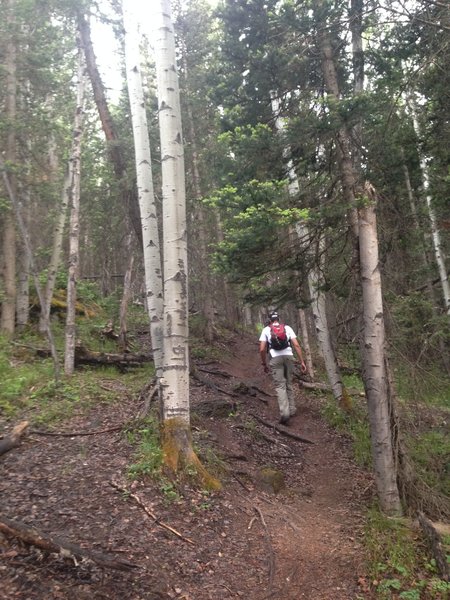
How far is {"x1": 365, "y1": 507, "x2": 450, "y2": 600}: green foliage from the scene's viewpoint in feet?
13.5

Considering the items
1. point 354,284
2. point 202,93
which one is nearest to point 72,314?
point 354,284

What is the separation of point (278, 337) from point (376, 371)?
328cm

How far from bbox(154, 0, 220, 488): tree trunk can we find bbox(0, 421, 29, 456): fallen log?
1945 millimetres

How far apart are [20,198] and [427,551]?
1216cm

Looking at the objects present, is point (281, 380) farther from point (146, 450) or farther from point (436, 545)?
point (436, 545)

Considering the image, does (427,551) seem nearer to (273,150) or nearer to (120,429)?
(120,429)

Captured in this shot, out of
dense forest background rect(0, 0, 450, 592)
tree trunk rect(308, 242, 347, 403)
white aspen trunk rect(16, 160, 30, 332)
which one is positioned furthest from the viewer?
white aspen trunk rect(16, 160, 30, 332)

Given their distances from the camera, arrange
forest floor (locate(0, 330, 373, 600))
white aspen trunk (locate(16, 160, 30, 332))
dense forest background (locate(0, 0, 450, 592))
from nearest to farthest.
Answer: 1. forest floor (locate(0, 330, 373, 600))
2. dense forest background (locate(0, 0, 450, 592))
3. white aspen trunk (locate(16, 160, 30, 332))

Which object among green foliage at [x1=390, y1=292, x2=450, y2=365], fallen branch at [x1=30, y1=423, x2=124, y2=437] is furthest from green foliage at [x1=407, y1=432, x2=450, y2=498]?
fallen branch at [x1=30, y1=423, x2=124, y2=437]

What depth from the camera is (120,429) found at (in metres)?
6.63

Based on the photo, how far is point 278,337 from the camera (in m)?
8.95

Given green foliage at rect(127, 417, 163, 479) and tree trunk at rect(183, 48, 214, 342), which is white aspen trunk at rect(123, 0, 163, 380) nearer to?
green foliage at rect(127, 417, 163, 479)

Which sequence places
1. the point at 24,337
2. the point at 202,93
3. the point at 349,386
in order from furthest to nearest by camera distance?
the point at 202,93 < the point at 349,386 < the point at 24,337

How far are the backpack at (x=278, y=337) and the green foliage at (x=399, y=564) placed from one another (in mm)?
4066
